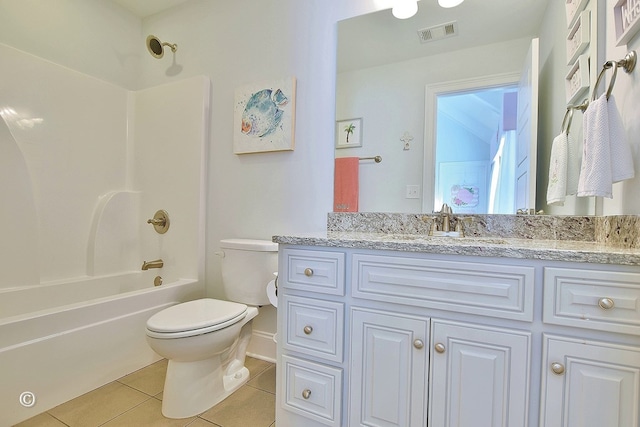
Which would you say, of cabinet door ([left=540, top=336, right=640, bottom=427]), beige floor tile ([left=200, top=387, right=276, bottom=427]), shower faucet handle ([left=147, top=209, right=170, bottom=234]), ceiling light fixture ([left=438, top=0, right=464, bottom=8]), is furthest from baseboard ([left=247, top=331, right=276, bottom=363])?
ceiling light fixture ([left=438, top=0, right=464, bottom=8])

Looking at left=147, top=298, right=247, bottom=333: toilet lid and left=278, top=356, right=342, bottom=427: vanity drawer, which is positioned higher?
left=147, top=298, right=247, bottom=333: toilet lid

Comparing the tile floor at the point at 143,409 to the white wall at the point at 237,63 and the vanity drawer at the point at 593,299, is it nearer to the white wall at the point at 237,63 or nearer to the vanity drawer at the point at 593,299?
the white wall at the point at 237,63

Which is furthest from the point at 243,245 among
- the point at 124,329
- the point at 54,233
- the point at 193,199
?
the point at 54,233

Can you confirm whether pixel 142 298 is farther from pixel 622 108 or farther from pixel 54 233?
pixel 622 108

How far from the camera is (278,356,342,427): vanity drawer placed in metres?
1.12

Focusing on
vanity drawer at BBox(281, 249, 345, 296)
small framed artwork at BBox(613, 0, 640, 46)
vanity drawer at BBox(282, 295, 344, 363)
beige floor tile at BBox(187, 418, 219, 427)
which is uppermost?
small framed artwork at BBox(613, 0, 640, 46)

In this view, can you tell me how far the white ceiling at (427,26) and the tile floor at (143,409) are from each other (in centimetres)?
183

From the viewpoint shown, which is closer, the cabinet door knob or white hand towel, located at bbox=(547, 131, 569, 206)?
the cabinet door knob

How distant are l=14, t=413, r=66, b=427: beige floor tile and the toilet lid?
0.57 metres

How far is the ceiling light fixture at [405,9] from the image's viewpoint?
1.53 meters

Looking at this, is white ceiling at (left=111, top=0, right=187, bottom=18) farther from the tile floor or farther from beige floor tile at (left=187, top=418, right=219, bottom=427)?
beige floor tile at (left=187, top=418, right=219, bottom=427)

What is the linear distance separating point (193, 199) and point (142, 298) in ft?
2.33

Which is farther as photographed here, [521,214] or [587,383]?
[521,214]

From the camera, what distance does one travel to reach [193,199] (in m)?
2.12
